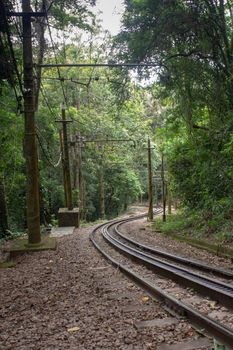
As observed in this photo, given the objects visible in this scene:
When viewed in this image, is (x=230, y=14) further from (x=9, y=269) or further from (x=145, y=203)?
(x=145, y=203)

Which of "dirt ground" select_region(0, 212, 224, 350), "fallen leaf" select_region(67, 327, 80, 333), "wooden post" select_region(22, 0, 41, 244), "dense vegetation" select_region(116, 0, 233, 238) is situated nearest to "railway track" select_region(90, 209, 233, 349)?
"dirt ground" select_region(0, 212, 224, 350)

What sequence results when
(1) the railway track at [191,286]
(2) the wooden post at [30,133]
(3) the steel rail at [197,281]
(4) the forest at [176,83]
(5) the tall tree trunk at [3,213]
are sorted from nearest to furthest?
(1) the railway track at [191,286], (3) the steel rail at [197,281], (2) the wooden post at [30,133], (4) the forest at [176,83], (5) the tall tree trunk at [3,213]

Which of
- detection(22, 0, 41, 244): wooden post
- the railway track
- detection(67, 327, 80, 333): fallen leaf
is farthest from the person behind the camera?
detection(22, 0, 41, 244): wooden post

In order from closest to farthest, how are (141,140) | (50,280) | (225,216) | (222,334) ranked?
1. (222,334)
2. (50,280)
3. (225,216)
4. (141,140)

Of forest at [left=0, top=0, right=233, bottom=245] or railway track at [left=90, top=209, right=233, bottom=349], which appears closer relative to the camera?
railway track at [left=90, top=209, right=233, bottom=349]

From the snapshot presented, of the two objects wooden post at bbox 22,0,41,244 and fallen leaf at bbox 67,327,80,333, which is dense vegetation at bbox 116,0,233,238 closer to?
wooden post at bbox 22,0,41,244

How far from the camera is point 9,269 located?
9.76 meters

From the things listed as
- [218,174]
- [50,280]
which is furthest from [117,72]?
[50,280]

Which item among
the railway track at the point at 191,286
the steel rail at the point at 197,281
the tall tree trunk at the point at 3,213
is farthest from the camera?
the tall tree trunk at the point at 3,213

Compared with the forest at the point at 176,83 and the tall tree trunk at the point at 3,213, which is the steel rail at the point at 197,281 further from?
the tall tree trunk at the point at 3,213

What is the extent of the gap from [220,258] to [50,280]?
4.53 m

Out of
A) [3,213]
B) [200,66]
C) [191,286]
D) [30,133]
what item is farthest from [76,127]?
[191,286]

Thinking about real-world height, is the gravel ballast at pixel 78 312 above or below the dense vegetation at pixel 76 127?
below

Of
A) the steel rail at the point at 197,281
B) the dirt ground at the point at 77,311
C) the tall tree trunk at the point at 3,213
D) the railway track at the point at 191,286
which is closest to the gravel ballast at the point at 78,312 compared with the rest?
the dirt ground at the point at 77,311
